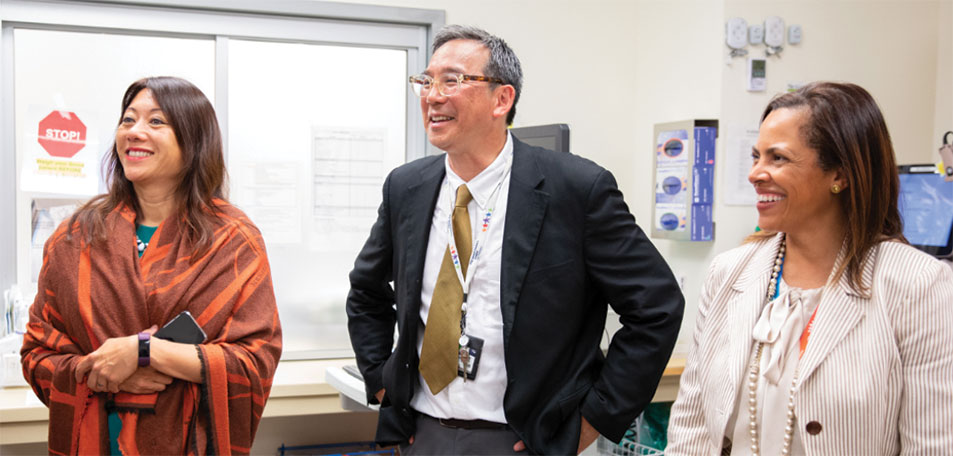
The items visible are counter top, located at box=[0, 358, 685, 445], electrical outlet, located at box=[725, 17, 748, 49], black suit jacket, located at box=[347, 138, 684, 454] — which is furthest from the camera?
electrical outlet, located at box=[725, 17, 748, 49]

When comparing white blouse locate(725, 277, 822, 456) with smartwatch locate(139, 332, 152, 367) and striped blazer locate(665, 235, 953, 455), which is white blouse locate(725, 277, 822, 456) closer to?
striped blazer locate(665, 235, 953, 455)

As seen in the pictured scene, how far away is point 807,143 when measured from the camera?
1.47m

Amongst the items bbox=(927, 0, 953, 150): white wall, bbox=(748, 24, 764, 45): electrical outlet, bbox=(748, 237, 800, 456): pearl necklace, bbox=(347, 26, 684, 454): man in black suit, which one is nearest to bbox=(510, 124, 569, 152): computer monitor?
bbox=(347, 26, 684, 454): man in black suit

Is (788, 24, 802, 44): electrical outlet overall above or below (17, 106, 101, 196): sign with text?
above

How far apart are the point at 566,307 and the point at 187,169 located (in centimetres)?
97

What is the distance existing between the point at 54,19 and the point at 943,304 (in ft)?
10.4

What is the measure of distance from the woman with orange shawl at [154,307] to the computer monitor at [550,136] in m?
0.94

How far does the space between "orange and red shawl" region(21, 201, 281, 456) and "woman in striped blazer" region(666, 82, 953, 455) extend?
97 cm

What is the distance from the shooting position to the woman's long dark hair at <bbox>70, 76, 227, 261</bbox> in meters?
1.83

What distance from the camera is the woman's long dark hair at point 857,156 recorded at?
144 centimetres

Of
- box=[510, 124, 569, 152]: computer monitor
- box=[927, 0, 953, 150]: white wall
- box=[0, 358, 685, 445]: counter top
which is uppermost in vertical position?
box=[927, 0, 953, 150]: white wall

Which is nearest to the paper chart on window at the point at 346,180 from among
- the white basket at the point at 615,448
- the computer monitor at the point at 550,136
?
the computer monitor at the point at 550,136

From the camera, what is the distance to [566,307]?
1.67 metres

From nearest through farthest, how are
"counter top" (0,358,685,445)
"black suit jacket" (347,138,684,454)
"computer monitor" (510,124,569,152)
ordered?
"black suit jacket" (347,138,684,454), "computer monitor" (510,124,569,152), "counter top" (0,358,685,445)
